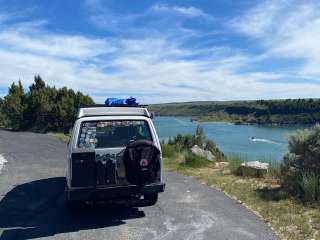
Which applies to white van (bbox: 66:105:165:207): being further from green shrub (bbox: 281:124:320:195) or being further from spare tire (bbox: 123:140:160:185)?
green shrub (bbox: 281:124:320:195)

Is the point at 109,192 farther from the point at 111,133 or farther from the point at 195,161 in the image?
the point at 195,161

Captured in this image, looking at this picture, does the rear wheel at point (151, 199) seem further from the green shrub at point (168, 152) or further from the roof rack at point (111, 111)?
the green shrub at point (168, 152)

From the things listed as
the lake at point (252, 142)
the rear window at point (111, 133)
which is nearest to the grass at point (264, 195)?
Answer: the lake at point (252, 142)

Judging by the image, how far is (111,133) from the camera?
8.33 metres

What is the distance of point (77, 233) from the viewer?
685 centimetres

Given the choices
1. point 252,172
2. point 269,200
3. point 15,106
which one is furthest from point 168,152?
point 15,106

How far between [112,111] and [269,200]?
3.72 metres

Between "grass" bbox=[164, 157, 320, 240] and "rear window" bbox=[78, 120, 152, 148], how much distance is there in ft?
8.61

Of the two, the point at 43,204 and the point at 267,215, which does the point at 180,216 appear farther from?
the point at 43,204

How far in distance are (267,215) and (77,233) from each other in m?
3.40

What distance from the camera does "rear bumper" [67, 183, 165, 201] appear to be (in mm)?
7281

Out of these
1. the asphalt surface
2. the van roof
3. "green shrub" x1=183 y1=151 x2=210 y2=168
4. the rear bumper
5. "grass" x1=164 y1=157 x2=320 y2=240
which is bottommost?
the asphalt surface

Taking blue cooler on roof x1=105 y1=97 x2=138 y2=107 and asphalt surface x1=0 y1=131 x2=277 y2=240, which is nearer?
asphalt surface x1=0 y1=131 x2=277 y2=240

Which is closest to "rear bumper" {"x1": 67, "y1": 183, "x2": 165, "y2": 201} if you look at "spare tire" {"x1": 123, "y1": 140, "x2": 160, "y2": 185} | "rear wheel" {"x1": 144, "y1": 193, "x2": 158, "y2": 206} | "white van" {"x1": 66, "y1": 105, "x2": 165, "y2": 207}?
"white van" {"x1": 66, "y1": 105, "x2": 165, "y2": 207}
